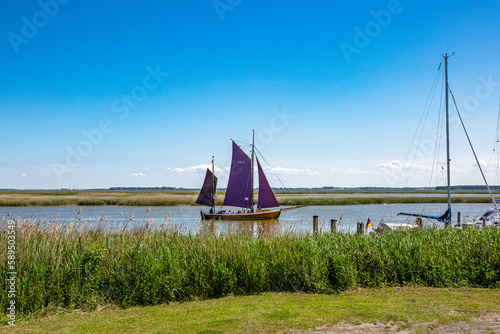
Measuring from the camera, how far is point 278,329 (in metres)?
6.64

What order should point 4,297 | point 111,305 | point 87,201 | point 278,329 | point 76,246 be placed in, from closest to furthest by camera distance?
point 278,329 < point 4,297 < point 111,305 < point 76,246 < point 87,201

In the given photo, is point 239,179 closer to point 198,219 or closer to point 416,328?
point 198,219

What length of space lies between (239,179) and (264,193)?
2.88 meters

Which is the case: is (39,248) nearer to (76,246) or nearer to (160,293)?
(76,246)

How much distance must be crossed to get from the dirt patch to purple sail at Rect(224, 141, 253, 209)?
108ft

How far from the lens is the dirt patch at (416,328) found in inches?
255

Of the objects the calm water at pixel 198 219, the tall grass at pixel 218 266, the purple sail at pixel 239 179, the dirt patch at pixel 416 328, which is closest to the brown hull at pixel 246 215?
the calm water at pixel 198 219

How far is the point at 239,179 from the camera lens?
3969 cm

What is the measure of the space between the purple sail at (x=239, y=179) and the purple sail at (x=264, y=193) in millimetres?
1343

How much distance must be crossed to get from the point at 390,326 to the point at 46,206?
191 ft

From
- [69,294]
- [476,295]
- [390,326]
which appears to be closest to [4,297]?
[69,294]

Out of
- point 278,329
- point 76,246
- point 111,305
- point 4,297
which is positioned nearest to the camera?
point 278,329

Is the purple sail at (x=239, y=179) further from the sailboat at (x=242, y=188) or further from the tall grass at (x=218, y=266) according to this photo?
the tall grass at (x=218, y=266)

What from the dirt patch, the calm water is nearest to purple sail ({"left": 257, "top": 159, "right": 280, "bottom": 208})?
the calm water
